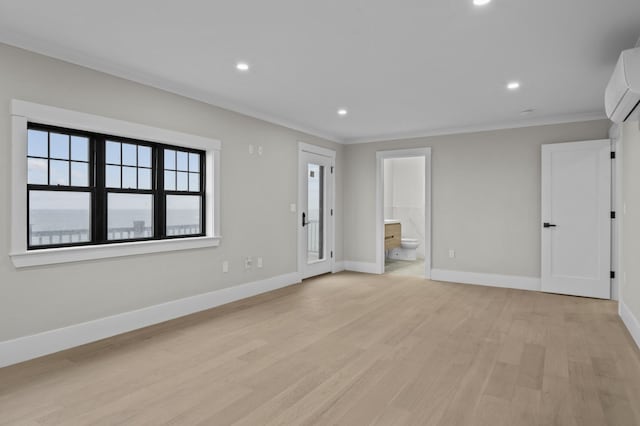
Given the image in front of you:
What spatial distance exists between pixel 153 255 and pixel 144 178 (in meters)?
0.79

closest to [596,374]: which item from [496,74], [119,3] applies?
[496,74]

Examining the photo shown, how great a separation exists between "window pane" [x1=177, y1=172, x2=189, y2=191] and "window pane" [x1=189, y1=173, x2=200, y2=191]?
0.21ft

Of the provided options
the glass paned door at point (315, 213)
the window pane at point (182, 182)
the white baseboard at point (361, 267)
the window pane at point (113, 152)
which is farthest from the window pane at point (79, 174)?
the white baseboard at point (361, 267)

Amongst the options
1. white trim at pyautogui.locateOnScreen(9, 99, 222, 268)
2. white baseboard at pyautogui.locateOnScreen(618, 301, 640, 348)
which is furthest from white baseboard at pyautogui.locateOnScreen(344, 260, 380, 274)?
white baseboard at pyautogui.locateOnScreen(618, 301, 640, 348)

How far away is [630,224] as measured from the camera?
3598mm

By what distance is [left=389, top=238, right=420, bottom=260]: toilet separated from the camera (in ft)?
27.7

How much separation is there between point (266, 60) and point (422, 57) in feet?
4.44

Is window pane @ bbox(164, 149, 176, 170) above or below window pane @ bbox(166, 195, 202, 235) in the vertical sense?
above

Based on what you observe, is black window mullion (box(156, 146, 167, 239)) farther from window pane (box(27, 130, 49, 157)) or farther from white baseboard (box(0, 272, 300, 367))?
window pane (box(27, 130, 49, 157))

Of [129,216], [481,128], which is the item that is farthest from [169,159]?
[481,128]

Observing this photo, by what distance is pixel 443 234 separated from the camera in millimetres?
6125

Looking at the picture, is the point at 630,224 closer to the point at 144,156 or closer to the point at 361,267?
the point at 361,267

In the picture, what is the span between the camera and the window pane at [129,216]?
354cm

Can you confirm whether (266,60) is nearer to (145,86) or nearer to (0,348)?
(145,86)
